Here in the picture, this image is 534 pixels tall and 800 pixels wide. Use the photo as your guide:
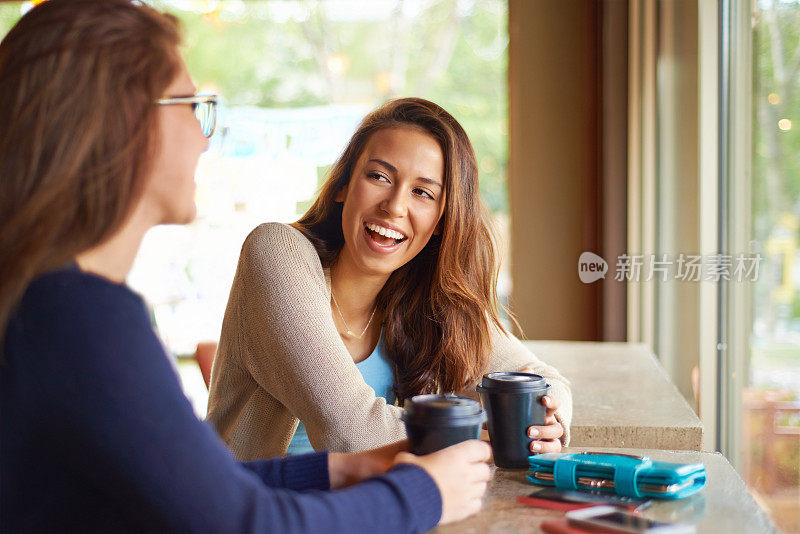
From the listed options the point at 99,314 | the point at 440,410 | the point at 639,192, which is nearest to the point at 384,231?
the point at 440,410

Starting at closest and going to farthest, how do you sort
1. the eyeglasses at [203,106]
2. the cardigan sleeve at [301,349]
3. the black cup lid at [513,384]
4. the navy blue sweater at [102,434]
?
the navy blue sweater at [102,434], the eyeglasses at [203,106], the black cup lid at [513,384], the cardigan sleeve at [301,349]

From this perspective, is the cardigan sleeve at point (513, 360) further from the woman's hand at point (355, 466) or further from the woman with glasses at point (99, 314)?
the woman with glasses at point (99, 314)

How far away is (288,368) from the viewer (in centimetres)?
139

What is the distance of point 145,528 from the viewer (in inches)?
29.9

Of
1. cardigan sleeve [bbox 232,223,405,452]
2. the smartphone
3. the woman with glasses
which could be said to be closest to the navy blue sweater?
the woman with glasses

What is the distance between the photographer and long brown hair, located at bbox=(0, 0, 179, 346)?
2.49 feet

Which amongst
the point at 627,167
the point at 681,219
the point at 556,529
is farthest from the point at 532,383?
the point at 627,167

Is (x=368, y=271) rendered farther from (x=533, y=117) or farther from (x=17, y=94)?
(x=533, y=117)

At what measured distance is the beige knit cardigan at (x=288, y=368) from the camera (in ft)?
4.37

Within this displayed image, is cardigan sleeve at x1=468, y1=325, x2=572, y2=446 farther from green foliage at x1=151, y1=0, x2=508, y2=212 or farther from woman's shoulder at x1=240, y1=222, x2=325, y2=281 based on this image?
green foliage at x1=151, y1=0, x2=508, y2=212

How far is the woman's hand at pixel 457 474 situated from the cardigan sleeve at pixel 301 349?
0.36 meters

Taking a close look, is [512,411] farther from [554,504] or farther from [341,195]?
[341,195]

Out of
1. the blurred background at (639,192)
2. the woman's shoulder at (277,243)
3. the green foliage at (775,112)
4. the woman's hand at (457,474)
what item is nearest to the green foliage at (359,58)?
the blurred background at (639,192)

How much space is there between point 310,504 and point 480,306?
3.37 feet
